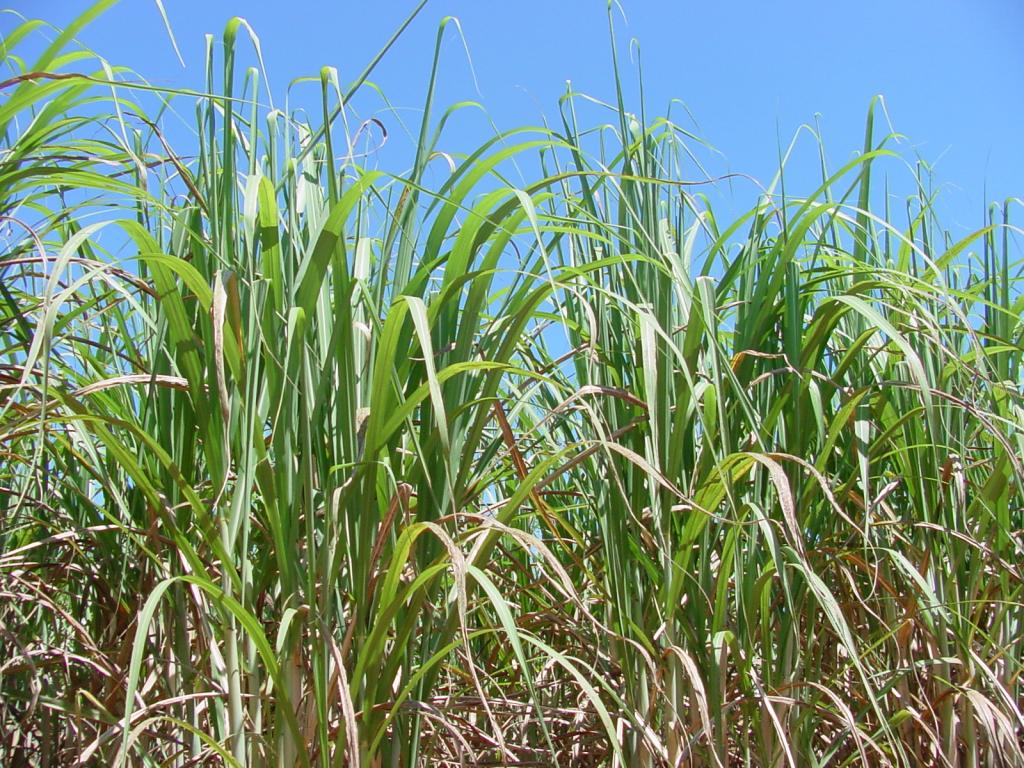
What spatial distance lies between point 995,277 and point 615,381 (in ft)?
2.28

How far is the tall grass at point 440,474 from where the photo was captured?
0.81m

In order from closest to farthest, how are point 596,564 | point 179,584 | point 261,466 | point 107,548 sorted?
1. point 261,466
2. point 179,584
3. point 107,548
4. point 596,564

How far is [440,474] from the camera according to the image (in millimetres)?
888

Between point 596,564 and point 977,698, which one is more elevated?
point 596,564

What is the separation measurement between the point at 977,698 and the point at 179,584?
0.87 meters

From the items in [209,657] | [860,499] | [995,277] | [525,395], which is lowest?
[209,657]

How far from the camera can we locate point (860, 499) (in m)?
1.25

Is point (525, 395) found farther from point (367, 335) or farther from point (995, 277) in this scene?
point (995, 277)

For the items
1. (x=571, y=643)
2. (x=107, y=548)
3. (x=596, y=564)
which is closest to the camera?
(x=107, y=548)

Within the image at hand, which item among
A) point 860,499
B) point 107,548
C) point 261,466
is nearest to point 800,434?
point 860,499

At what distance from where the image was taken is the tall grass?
808mm

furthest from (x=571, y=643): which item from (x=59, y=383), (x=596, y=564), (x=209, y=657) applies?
(x=59, y=383)

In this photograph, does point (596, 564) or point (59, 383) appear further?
point (596, 564)

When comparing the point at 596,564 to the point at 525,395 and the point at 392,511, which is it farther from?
the point at 392,511
